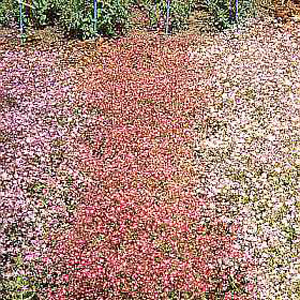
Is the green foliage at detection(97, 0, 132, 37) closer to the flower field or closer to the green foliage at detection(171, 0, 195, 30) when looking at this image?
the flower field

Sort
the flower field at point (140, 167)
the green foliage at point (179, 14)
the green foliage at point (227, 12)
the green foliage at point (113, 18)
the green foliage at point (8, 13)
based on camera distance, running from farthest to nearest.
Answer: the green foliage at point (227, 12) < the green foliage at point (179, 14) < the green foliage at point (8, 13) < the green foliage at point (113, 18) < the flower field at point (140, 167)

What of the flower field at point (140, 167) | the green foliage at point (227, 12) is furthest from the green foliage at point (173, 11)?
the green foliage at point (227, 12)

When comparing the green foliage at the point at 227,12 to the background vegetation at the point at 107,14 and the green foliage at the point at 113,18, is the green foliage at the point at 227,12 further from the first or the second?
the green foliage at the point at 113,18

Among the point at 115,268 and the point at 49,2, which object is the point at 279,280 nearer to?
the point at 115,268

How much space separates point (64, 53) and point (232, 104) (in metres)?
5.87

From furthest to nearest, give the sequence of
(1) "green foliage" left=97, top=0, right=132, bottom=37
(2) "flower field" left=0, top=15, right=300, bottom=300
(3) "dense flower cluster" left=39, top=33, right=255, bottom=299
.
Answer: (1) "green foliage" left=97, top=0, right=132, bottom=37 → (2) "flower field" left=0, top=15, right=300, bottom=300 → (3) "dense flower cluster" left=39, top=33, right=255, bottom=299

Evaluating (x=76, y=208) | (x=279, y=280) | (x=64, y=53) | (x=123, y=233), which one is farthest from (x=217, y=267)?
(x=64, y=53)

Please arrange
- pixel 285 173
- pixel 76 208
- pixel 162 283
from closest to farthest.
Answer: pixel 162 283 < pixel 76 208 < pixel 285 173

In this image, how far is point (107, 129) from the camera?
13930 millimetres

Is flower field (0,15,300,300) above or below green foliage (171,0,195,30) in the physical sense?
below

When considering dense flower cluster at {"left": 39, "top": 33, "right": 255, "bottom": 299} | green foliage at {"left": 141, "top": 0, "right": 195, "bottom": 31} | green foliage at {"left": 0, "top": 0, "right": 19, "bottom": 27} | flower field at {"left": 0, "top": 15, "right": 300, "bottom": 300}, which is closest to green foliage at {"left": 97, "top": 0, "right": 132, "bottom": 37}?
flower field at {"left": 0, "top": 15, "right": 300, "bottom": 300}

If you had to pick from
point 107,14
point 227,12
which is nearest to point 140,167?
point 107,14

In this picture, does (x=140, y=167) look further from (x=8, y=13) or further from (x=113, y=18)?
(x=8, y=13)

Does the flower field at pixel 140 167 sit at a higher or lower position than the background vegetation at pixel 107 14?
lower
